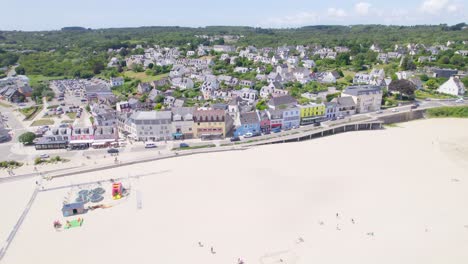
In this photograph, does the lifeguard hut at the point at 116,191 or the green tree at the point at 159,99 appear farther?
the green tree at the point at 159,99

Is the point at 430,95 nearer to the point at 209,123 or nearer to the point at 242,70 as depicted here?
the point at 242,70

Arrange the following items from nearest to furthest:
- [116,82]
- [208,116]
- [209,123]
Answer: [208,116]
[209,123]
[116,82]

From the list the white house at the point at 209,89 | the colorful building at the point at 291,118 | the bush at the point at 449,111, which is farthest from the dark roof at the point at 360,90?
the white house at the point at 209,89

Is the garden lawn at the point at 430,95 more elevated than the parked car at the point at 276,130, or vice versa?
the garden lawn at the point at 430,95

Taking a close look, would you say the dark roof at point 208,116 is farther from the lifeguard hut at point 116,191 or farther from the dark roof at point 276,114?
the lifeguard hut at point 116,191

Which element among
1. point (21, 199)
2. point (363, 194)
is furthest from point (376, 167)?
point (21, 199)

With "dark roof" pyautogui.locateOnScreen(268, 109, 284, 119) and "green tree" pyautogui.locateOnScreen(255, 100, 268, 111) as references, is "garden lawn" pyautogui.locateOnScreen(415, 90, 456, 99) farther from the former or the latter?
"dark roof" pyautogui.locateOnScreen(268, 109, 284, 119)

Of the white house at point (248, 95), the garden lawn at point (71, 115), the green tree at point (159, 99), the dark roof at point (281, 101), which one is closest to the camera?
the dark roof at point (281, 101)

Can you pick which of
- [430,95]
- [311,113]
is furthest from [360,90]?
[430,95]
